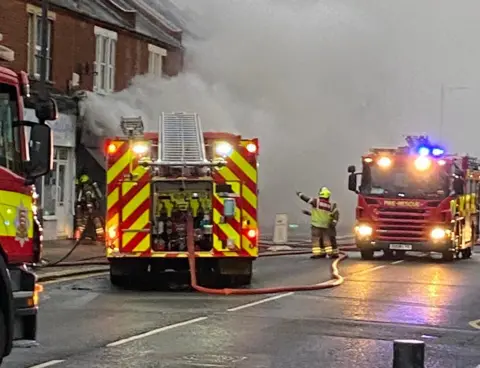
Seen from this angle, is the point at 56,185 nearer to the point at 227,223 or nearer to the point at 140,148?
the point at 140,148

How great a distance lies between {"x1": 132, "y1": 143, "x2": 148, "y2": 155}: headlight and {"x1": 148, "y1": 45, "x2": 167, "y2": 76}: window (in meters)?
15.9

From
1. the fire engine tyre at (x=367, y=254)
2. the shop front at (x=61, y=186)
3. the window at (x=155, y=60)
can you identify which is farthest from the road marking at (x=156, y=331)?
the window at (x=155, y=60)

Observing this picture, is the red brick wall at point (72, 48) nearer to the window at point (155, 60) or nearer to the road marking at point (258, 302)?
the window at point (155, 60)

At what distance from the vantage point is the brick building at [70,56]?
87.9 ft

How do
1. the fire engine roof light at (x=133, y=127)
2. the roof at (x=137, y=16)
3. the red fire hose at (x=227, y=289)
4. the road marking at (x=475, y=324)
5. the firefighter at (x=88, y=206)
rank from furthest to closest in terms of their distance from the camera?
the roof at (x=137, y=16) → the firefighter at (x=88, y=206) → the fire engine roof light at (x=133, y=127) → the red fire hose at (x=227, y=289) → the road marking at (x=475, y=324)

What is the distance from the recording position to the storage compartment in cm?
1712

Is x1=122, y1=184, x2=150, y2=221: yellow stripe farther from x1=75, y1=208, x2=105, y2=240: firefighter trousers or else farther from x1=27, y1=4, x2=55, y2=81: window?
x1=27, y1=4, x2=55, y2=81: window

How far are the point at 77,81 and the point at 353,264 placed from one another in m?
9.91

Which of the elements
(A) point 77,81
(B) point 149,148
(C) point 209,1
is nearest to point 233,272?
(B) point 149,148

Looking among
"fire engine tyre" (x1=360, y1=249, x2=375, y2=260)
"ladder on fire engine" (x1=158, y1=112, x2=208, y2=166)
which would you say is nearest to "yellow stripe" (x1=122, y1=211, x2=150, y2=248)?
"ladder on fire engine" (x1=158, y1=112, x2=208, y2=166)

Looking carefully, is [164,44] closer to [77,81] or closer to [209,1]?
[209,1]

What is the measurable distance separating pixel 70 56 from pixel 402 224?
391 inches

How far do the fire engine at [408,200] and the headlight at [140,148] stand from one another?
879cm

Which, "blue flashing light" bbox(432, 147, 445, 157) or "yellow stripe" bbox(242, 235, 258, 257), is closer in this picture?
"yellow stripe" bbox(242, 235, 258, 257)
